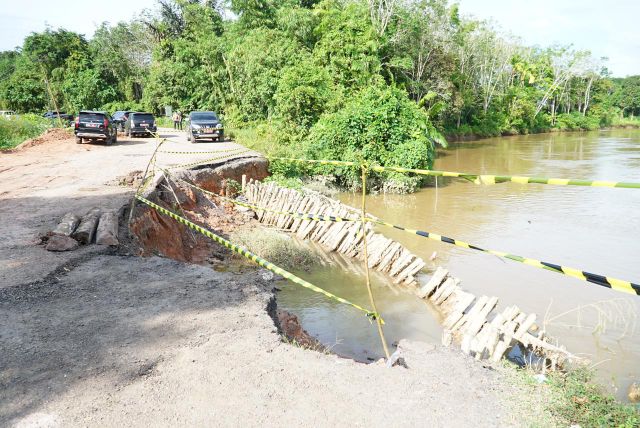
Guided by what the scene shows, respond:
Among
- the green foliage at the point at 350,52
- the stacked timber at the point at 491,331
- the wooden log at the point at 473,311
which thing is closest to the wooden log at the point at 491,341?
the stacked timber at the point at 491,331

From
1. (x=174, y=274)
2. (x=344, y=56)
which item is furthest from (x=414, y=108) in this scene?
(x=174, y=274)

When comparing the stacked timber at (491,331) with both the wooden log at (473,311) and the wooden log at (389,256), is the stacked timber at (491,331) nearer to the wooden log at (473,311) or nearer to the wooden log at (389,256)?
the wooden log at (473,311)

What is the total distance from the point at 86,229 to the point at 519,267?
336 inches

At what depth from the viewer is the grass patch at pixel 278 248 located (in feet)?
30.7

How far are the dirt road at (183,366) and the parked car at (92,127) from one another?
55.9 feet

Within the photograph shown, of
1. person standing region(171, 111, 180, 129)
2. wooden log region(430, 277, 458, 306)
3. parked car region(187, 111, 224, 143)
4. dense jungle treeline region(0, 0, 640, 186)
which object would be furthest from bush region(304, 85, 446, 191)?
person standing region(171, 111, 180, 129)

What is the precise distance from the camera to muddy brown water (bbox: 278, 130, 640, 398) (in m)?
6.77

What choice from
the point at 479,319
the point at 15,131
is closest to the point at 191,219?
the point at 479,319

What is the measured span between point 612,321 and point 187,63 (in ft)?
121

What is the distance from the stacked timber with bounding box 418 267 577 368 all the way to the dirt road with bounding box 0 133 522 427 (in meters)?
1.16

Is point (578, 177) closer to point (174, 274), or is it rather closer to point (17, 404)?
point (174, 274)

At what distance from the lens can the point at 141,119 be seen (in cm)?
2577

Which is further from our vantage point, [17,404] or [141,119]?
[141,119]

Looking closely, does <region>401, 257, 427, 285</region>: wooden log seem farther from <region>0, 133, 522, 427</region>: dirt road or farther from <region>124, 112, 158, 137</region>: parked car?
<region>124, 112, 158, 137</region>: parked car
